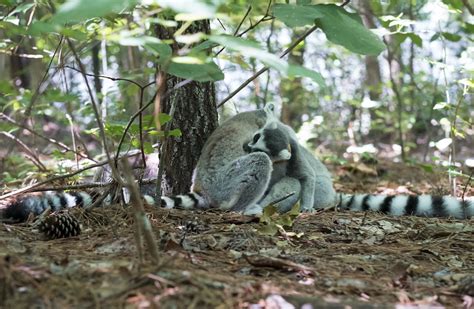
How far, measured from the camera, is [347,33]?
2447mm

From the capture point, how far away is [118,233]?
312 cm

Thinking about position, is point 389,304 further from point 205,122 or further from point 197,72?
point 205,122

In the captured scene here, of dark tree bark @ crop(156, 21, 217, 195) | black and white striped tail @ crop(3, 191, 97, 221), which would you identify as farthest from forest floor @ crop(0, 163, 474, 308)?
dark tree bark @ crop(156, 21, 217, 195)

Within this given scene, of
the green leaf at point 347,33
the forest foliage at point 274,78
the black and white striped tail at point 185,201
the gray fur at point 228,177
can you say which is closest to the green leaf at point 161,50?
the forest foliage at point 274,78

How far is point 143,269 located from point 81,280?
0.25 meters

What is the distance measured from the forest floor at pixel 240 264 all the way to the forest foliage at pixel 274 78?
759 millimetres

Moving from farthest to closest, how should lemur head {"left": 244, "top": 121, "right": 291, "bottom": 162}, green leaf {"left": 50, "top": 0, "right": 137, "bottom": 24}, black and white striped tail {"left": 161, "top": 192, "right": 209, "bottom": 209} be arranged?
lemur head {"left": 244, "top": 121, "right": 291, "bottom": 162}
black and white striped tail {"left": 161, "top": 192, "right": 209, "bottom": 209}
green leaf {"left": 50, "top": 0, "right": 137, "bottom": 24}

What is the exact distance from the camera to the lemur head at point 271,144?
4887 mm

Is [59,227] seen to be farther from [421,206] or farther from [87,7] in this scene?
[421,206]

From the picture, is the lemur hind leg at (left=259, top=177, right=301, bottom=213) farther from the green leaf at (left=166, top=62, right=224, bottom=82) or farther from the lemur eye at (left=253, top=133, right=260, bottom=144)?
the green leaf at (left=166, top=62, right=224, bottom=82)

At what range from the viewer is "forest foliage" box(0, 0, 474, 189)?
2494mm

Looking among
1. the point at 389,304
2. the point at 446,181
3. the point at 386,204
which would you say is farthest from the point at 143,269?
the point at 446,181

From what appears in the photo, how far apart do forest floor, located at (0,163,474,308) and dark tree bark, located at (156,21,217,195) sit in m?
0.93

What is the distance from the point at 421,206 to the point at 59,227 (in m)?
3.04
